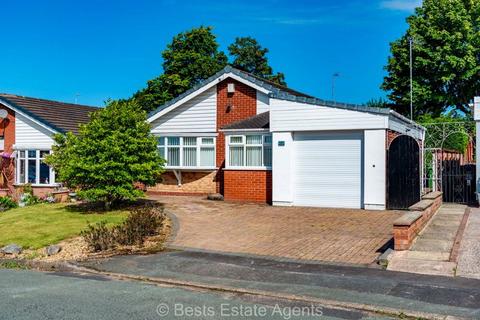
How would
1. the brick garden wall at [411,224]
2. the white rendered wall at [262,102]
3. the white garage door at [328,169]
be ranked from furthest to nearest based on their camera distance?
the white rendered wall at [262,102]
the white garage door at [328,169]
the brick garden wall at [411,224]

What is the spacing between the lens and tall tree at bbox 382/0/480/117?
1200 inches

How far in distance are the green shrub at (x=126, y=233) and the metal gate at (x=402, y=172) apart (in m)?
7.55

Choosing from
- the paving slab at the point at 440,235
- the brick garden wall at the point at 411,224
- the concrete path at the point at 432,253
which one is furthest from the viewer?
the paving slab at the point at 440,235

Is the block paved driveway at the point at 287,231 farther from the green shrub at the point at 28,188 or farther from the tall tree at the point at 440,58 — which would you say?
the tall tree at the point at 440,58

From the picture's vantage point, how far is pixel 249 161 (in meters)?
19.1

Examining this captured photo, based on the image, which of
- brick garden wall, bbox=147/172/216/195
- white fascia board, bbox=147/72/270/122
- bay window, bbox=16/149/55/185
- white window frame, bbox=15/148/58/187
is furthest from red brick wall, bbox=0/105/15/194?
white fascia board, bbox=147/72/270/122

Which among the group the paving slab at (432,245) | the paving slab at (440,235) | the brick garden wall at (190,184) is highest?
the brick garden wall at (190,184)

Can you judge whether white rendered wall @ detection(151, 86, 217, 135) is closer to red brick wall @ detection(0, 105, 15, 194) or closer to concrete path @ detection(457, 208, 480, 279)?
red brick wall @ detection(0, 105, 15, 194)

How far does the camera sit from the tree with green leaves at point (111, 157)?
15.7 meters

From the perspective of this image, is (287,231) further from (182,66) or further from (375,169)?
(182,66)

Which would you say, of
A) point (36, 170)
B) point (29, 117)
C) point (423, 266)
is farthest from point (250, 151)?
point (29, 117)

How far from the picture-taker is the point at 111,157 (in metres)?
15.9

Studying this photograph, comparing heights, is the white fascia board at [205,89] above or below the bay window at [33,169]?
above

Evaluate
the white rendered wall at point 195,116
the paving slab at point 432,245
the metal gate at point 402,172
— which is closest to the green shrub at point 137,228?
the paving slab at point 432,245
